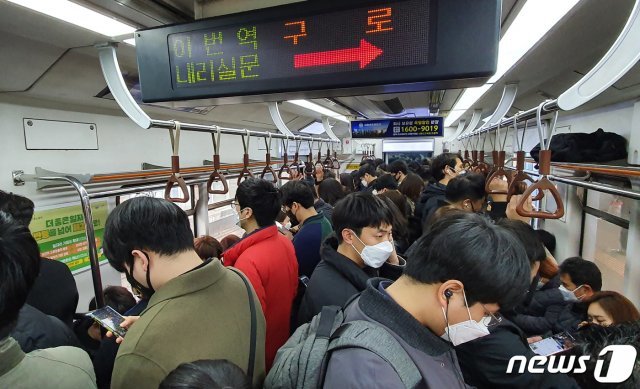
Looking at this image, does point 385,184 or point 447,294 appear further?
point 385,184

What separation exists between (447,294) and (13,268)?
118 cm

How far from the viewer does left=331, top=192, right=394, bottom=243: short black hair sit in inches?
74.5

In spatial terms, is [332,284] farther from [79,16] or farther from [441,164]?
[441,164]

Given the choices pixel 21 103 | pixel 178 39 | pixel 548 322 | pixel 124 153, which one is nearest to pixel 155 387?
pixel 178 39

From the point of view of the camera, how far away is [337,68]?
5.37ft

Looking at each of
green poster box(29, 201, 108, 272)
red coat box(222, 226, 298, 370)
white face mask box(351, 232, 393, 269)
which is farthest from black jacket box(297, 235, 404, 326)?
green poster box(29, 201, 108, 272)

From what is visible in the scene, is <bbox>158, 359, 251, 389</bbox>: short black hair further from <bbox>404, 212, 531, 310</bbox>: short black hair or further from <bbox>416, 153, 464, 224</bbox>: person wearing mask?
<bbox>416, 153, 464, 224</bbox>: person wearing mask

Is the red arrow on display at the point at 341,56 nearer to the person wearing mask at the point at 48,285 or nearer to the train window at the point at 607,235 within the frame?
the person wearing mask at the point at 48,285

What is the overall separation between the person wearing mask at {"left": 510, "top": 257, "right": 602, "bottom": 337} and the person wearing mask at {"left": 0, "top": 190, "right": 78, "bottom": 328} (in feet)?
9.03

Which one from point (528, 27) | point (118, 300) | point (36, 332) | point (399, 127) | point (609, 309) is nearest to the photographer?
point (36, 332)

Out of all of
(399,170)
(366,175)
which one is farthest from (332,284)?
(399,170)

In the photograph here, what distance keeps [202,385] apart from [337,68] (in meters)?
1.42

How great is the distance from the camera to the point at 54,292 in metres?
1.95

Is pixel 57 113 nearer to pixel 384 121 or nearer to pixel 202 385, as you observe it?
pixel 202 385
